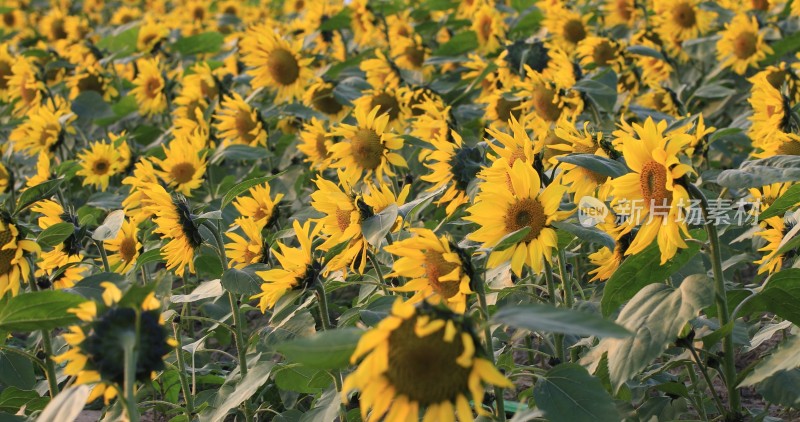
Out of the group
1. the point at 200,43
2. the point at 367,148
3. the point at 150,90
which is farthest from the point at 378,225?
the point at 200,43

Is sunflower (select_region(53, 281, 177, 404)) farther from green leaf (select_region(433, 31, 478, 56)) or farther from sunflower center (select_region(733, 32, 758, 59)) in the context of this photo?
green leaf (select_region(433, 31, 478, 56))

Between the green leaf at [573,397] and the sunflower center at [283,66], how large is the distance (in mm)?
2838

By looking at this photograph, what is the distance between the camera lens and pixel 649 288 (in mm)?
1874

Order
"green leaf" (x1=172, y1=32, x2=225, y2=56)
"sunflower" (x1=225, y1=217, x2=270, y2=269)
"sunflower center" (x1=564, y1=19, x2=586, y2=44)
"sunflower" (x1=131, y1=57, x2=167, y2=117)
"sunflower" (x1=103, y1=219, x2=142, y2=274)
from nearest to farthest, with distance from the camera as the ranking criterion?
"sunflower" (x1=225, y1=217, x2=270, y2=269) → "sunflower" (x1=103, y1=219, x2=142, y2=274) → "sunflower center" (x1=564, y1=19, x2=586, y2=44) → "sunflower" (x1=131, y1=57, x2=167, y2=117) → "green leaf" (x1=172, y1=32, x2=225, y2=56)

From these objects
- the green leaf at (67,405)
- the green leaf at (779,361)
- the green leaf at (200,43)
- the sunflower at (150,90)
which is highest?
the green leaf at (67,405)

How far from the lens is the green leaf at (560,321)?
1.35 metres

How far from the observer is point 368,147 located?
311 centimetres

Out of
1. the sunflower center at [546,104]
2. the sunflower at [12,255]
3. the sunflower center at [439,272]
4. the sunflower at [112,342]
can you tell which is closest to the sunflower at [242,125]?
the sunflower center at [546,104]

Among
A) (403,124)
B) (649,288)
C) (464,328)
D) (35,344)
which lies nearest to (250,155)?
(403,124)

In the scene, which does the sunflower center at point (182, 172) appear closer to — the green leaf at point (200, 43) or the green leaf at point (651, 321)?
the green leaf at point (651, 321)

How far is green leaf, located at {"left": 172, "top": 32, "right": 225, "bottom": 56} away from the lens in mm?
5984

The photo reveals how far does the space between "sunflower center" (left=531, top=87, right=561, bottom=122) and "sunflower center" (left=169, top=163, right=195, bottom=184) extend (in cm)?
120

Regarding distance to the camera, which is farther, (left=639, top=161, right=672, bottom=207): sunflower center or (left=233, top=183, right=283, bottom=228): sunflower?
(left=233, top=183, right=283, bottom=228): sunflower

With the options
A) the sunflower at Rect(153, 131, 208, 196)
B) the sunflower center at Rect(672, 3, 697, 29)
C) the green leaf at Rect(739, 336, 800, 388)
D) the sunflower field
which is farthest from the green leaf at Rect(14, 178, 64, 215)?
the sunflower center at Rect(672, 3, 697, 29)
